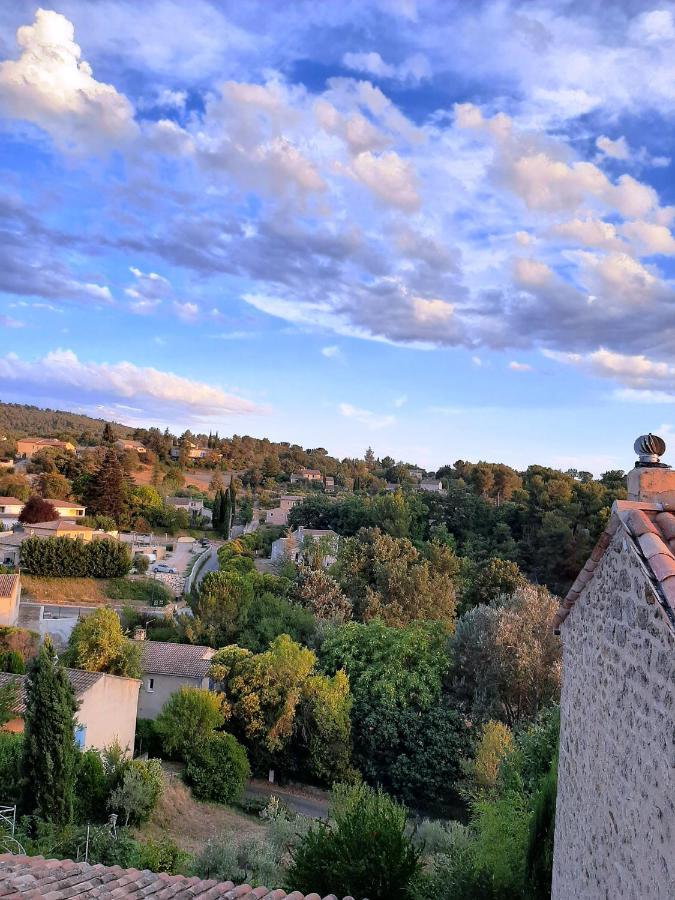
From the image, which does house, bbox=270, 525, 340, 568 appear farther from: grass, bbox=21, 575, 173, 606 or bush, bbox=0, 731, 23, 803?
bush, bbox=0, 731, 23, 803

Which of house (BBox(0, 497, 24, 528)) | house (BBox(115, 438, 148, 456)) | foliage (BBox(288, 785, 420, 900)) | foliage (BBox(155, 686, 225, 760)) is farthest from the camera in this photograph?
house (BBox(115, 438, 148, 456))

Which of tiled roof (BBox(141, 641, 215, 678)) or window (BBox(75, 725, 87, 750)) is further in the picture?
tiled roof (BBox(141, 641, 215, 678))

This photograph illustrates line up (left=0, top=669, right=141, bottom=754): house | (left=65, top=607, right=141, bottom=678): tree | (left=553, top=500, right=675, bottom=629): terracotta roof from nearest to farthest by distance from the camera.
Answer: (left=553, top=500, right=675, bottom=629): terracotta roof → (left=0, top=669, right=141, bottom=754): house → (left=65, top=607, right=141, bottom=678): tree

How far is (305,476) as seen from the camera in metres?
87.1

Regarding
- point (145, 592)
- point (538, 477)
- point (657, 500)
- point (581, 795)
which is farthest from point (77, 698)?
point (538, 477)

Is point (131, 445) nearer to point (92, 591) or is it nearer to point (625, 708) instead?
point (92, 591)

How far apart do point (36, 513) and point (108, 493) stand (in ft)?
23.1

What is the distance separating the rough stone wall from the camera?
360 centimetres

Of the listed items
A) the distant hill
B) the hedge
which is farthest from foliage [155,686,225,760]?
the distant hill

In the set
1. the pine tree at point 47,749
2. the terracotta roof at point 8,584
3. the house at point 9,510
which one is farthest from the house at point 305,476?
the pine tree at point 47,749

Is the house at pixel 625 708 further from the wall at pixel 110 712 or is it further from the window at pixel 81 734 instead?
the wall at pixel 110 712

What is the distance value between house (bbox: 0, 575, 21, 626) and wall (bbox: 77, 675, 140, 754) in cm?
1314

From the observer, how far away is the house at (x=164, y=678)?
21.3 meters

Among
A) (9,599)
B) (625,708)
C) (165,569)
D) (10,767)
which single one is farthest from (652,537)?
(165,569)
